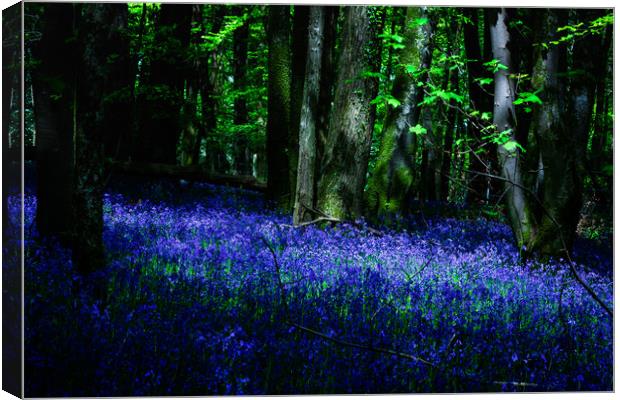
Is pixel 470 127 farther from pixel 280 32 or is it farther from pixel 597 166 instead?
pixel 280 32

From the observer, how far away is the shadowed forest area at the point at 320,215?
4.15m

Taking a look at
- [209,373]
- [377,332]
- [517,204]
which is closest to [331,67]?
[517,204]

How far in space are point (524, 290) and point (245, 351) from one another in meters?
2.95

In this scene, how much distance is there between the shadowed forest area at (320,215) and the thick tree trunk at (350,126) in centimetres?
3

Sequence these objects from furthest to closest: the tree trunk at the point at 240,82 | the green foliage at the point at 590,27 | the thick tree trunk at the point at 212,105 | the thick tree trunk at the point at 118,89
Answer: the tree trunk at the point at 240,82 < the thick tree trunk at the point at 212,105 < the green foliage at the point at 590,27 < the thick tree trunk at the point at 118,89

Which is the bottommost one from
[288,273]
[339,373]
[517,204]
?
[339,373]

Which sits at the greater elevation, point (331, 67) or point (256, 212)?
point (331, 67)

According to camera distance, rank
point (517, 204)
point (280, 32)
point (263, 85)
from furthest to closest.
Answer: point (263, 85) → point (280, 32) → point (517, 204)

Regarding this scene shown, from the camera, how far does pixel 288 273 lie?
542 cm

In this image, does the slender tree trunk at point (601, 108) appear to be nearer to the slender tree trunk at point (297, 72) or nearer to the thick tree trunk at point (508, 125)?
the thick tree trunk at point (508, 125)

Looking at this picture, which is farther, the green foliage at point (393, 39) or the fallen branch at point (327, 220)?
the fallen branch at point (327, 220)

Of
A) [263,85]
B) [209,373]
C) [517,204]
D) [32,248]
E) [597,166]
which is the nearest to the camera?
[209,373]

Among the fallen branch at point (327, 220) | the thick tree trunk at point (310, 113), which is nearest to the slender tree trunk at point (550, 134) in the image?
the fallen branch at point (327, 220)

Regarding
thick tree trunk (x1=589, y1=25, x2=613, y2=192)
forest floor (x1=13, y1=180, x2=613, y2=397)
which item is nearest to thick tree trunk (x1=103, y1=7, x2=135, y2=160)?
forest floor (x1=13, y1=180, x2=613, y2=397)
